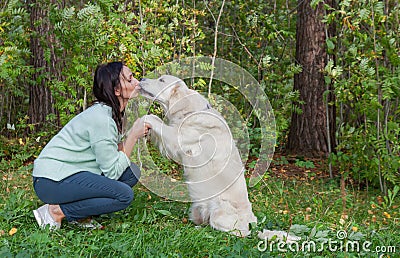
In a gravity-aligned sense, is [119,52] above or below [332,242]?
above

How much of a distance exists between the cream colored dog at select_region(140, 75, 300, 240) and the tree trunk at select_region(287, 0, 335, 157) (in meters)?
3.63

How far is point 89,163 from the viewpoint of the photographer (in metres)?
3.82

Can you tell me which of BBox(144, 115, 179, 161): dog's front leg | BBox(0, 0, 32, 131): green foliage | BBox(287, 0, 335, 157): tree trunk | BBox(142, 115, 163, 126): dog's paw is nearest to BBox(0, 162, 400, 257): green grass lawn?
BBox(144, 115, 179, 161): dog's front leg

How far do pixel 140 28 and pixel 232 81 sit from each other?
111cm

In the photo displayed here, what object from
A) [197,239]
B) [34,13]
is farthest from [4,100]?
[197,239]

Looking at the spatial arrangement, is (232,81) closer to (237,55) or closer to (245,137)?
(245,137)

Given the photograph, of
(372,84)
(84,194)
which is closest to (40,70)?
(84,194)

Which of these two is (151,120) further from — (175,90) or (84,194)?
(84,194)

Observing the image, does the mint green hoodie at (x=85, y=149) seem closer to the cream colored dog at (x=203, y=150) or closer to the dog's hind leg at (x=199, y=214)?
the cream colored dog at (x=203, y=150)

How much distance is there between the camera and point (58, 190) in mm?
3719

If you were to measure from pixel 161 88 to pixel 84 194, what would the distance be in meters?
0.95
